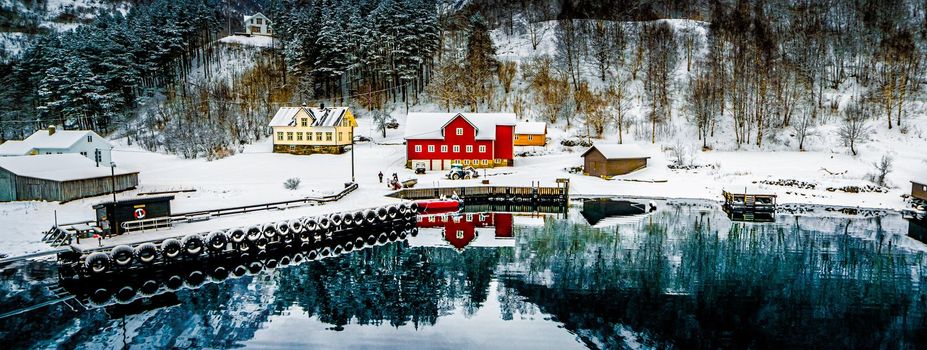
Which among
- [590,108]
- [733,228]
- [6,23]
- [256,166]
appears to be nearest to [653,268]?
[733,228]

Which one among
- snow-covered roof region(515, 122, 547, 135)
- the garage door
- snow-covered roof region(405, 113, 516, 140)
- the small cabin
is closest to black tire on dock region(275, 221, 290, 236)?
the small cabin

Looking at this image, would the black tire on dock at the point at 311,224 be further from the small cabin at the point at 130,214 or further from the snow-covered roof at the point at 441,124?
the snow-covered roof at the point at 441,124

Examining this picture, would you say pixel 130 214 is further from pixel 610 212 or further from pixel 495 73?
pixel 495 73

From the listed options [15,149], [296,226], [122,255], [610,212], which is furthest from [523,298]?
[15,149]

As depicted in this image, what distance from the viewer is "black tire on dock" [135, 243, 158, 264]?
23.5 meters

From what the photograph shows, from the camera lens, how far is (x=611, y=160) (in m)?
48.7

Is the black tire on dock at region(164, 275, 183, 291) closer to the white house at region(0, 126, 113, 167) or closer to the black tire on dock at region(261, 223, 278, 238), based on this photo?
the black tire on dock at region(261, 223, 278, 238)

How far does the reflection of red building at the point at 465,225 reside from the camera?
30.7 metres

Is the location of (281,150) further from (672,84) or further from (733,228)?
(672,84)

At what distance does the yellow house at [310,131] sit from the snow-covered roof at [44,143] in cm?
1696

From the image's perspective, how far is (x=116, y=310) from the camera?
19359 millimetres

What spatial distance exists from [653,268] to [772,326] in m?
6.77

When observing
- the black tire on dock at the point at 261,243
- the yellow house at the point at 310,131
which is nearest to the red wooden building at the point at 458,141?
the yellow house at the point at 310,131

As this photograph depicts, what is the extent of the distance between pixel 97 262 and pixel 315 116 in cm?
3762
